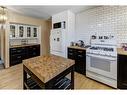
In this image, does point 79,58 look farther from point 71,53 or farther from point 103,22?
point 103,22

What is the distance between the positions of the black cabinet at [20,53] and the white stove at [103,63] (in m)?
2.85

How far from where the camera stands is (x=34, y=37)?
592 centimetres

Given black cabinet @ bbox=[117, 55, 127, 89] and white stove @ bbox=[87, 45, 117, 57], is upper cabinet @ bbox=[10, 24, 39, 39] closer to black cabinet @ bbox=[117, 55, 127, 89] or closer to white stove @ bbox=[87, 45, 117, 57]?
white stove @ bbox=[87, 45, 117, 57]

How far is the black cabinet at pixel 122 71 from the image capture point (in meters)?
2.24

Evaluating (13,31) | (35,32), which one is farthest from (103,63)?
(35,32)

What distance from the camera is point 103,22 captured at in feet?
11.0

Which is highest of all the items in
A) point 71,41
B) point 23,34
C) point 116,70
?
point 23,34

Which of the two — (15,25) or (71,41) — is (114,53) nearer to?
(71,41)

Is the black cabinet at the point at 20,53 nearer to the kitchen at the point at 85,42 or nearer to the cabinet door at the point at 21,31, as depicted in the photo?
the kitchen at the point at 85,42

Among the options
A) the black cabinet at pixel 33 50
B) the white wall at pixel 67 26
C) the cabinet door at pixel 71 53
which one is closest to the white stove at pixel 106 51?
the cabinet door at pixel 71 53

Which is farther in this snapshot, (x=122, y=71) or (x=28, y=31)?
(x=28, y=31)

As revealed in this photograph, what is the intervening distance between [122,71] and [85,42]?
187 cm
